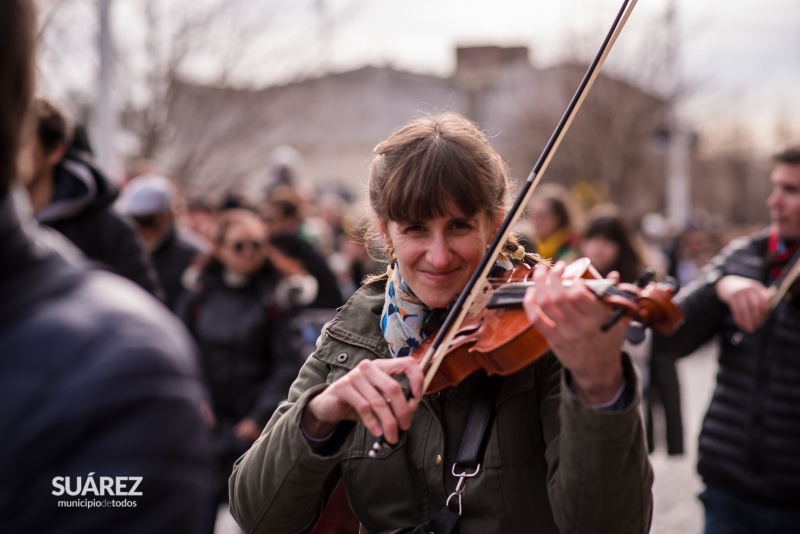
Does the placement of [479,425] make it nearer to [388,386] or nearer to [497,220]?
[388,386]

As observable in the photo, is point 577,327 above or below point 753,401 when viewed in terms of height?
above

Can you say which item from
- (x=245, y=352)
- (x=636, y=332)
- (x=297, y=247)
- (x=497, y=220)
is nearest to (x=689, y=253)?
(x=297, y=247)

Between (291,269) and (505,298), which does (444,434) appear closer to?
(505,298)

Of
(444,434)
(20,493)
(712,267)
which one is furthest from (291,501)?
(712,267)

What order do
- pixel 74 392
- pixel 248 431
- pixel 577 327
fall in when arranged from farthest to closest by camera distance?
pixel 248 431, pixel 577 327, pixel 74 392

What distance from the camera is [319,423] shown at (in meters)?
2.09

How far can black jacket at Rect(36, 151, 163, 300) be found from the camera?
4.07 m

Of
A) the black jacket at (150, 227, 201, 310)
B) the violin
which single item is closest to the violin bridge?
the violin

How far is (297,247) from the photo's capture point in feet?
24.1

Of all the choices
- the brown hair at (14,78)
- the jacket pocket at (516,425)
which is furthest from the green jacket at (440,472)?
the brown hair at (14,78)

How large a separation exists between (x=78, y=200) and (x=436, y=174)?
2250 millimetres

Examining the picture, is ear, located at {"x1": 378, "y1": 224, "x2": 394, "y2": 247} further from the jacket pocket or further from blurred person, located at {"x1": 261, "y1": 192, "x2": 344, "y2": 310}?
blurred person, located at {"x1": 261, "y1": 192, "x2": 344, "y2": 310}

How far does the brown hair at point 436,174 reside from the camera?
2.25 m

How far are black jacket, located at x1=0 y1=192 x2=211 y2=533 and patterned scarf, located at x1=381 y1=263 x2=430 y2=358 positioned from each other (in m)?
0.99
